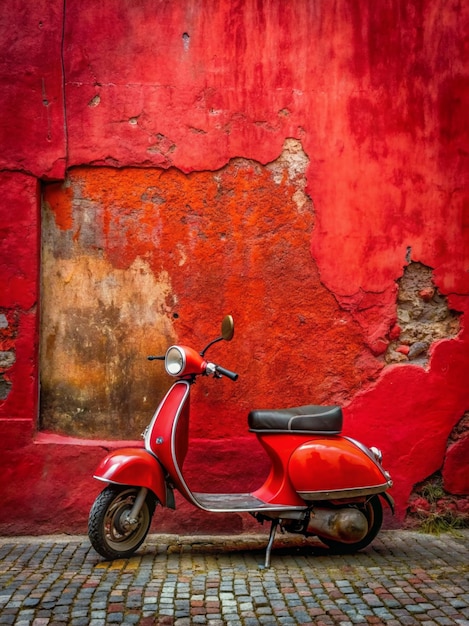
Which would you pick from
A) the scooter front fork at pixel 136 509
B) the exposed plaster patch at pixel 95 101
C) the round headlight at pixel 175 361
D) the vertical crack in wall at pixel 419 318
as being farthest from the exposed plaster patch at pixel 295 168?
the scooter front fork at pixel 136 509

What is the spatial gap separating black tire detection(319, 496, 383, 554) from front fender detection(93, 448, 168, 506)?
1.14m

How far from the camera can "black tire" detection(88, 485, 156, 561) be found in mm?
4254

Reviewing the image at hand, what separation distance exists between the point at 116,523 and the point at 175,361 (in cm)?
102

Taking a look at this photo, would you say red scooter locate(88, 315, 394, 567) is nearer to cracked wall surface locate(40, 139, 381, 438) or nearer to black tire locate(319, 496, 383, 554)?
black tire locate(319, 496, 383, 554)

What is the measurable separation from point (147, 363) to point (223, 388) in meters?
0.58

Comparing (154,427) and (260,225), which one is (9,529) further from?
(260,225)

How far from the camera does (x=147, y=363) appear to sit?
5.34 metres

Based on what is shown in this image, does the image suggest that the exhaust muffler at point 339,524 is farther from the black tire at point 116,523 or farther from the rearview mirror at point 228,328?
the rearview mirror at point 228,328

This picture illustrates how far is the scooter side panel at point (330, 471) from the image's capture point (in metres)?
4.47

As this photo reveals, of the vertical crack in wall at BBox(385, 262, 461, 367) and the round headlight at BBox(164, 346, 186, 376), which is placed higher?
the vertical crack in wall at BBox(385, 262, 461, 367)

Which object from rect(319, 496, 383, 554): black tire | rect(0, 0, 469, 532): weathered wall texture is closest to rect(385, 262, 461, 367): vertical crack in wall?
rect(0, 0, 469, 532): weathered wall texture

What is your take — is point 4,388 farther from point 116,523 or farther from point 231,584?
point 231,584

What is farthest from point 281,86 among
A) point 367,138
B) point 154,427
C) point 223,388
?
point 154,427

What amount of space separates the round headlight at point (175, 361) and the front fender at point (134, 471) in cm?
51
